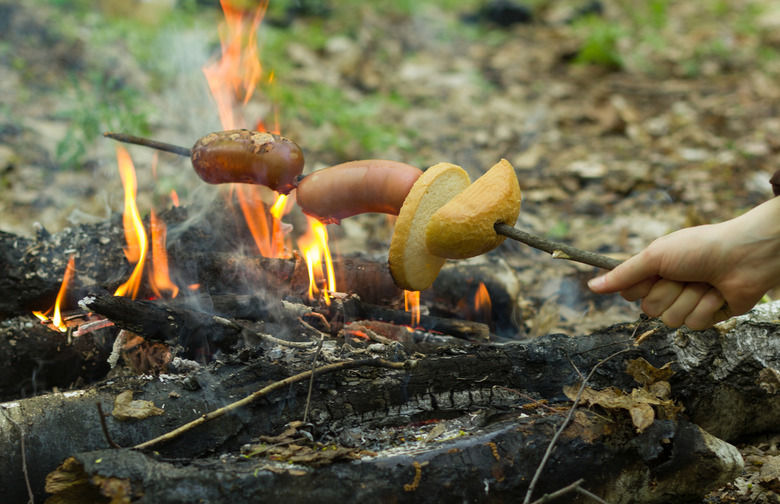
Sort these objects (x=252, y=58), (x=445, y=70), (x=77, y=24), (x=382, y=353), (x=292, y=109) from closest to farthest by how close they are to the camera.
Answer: (x=382, y=353) < (x=252, y=58) < (x=292, y=109) < (x=77, y=24) < (x=445, y=70)

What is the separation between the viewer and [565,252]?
78.4 inches

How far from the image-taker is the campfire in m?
1.96

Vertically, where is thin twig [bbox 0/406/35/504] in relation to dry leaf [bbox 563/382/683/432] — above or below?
above

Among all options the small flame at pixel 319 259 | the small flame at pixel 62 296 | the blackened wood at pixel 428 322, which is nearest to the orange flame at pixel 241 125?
the small flame at pixel 319 259

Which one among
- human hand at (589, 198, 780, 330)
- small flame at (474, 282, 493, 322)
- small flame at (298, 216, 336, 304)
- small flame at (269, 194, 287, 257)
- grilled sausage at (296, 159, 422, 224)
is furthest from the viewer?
Answer: small flame at (474, 282, 493, 322)

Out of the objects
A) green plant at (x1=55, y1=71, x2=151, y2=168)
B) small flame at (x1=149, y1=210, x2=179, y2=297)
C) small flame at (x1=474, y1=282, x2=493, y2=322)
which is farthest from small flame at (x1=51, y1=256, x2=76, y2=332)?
green plant at (x1=55, y1=71, x2=151, y2=168)

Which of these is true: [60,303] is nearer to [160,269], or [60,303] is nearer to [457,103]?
[160,269]

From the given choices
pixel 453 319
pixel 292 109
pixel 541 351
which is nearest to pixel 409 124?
pixel 292 109

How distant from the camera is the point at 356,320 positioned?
301 cm

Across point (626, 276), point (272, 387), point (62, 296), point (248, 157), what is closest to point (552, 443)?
point (626, 276)

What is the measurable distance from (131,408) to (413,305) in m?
1.61

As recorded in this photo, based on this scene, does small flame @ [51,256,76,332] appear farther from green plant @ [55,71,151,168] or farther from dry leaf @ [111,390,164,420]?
green plant @ [55,71,151,168]

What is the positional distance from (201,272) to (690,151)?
5.86m

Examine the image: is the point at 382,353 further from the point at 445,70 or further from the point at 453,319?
the point at 445,70
